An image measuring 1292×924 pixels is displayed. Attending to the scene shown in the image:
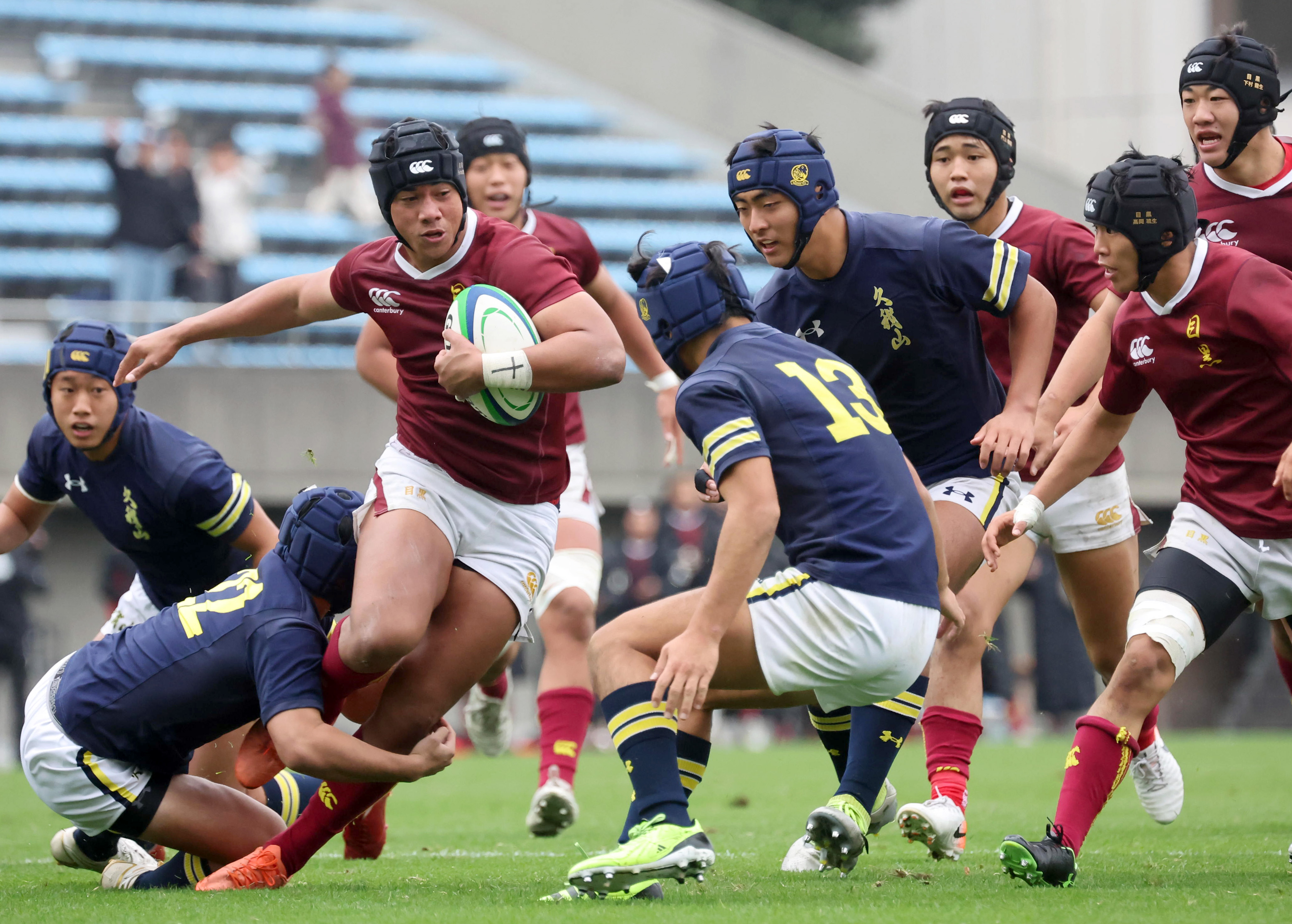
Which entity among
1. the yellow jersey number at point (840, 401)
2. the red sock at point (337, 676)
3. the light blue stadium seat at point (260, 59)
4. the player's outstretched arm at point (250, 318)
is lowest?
the red sock at point (337, 676)

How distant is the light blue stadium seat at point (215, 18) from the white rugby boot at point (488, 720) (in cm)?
1531

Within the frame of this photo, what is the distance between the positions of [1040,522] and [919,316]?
1019mm

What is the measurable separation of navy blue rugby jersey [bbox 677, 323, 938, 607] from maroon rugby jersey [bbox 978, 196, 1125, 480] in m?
1.50

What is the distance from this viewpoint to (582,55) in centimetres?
2178

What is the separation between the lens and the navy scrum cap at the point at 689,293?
4738 mm

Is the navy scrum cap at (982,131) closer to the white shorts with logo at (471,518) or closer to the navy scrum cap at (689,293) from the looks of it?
the navy scrum cap at (689,293)

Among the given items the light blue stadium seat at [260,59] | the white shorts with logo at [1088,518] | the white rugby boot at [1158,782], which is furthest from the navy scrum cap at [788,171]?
the light blue stadium seat at [260,59]

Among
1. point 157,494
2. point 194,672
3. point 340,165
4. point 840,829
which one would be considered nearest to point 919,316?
point 840,829

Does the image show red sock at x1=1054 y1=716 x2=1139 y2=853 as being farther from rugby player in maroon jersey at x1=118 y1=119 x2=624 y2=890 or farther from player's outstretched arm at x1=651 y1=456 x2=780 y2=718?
rugby player in maroon jersey at x1=118 y1=119 x2=624 y2=890

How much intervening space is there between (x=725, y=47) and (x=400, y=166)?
57.1ft

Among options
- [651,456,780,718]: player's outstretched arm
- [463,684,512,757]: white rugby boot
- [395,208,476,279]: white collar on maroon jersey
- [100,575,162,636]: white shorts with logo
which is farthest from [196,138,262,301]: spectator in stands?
[651,456,780,718]: player's outstretched arm

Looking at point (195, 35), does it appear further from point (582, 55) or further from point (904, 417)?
point (904, 417)

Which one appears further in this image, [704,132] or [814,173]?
[704,132]

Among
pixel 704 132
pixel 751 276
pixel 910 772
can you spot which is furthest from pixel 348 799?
pixel 704 132
